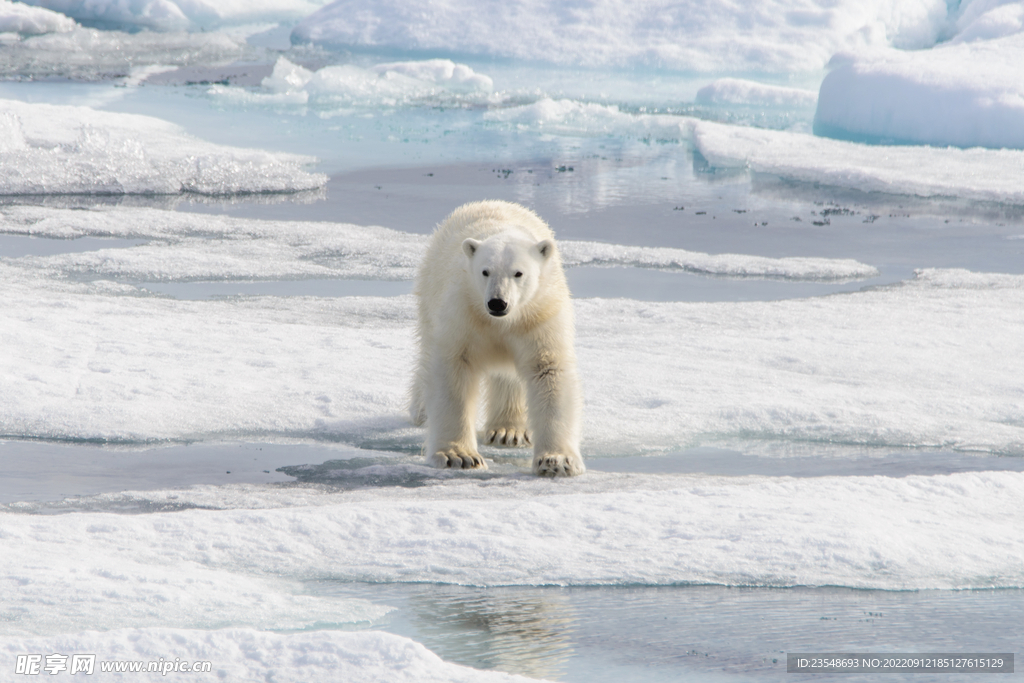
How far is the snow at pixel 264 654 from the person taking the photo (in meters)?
2.07

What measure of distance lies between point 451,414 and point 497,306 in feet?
1.64

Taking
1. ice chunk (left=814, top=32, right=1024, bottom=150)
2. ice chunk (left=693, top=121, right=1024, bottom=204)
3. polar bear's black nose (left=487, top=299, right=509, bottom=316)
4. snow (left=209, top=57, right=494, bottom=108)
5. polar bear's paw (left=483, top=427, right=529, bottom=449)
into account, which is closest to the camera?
polar bear's black nose (left=487, top=299, right=509, bottom=316)

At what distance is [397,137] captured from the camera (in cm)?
1267

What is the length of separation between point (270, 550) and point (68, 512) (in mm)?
665

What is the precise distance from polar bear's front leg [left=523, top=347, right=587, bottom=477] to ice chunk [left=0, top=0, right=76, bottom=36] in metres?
22.5

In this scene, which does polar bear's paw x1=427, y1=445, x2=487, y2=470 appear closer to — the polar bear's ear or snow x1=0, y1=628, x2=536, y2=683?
the polar bear's ear

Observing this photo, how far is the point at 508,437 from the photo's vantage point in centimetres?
392

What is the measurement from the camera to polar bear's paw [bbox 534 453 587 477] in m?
3.36

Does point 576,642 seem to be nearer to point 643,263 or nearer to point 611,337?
point 611,337

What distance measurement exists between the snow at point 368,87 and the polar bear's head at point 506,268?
40.1 ft

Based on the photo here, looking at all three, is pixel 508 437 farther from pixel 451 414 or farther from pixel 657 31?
pixel 657 31

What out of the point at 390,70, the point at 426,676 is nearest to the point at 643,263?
the point at 426,676

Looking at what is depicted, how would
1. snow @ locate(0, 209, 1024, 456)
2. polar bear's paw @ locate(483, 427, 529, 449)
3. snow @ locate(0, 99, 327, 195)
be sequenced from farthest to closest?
snow @ locate(0, 99, 327, 195)
polar bear's paw @ locate(483, 427, 529, 449)
snow @ locate(0, 209, 1024, 456)

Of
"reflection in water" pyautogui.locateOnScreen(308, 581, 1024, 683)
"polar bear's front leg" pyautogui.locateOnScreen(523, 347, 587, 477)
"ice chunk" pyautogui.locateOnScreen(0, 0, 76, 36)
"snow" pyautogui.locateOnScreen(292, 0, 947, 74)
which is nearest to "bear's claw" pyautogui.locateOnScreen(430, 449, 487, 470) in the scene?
"polar bear's front leg" pyautogui.locateOnScreen(523, 347, 587, 477)
